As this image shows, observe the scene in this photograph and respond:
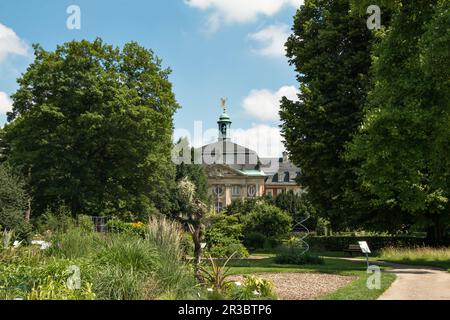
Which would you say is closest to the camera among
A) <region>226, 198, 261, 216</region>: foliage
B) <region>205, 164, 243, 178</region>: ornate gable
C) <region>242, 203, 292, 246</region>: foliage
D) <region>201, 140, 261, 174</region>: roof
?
<region>242, 203, 292, 246</region>: foliage

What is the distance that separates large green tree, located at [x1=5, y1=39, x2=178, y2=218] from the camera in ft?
101

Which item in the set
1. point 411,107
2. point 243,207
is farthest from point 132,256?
point 243,207

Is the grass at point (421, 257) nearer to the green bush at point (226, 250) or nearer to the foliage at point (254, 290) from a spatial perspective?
the green bush at point (226, 250)

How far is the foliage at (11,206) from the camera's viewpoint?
73.8 feet

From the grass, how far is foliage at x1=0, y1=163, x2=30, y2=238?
15.8 metres

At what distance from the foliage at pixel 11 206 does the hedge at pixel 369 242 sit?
17.1 meters

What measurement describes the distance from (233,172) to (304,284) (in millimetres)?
75092

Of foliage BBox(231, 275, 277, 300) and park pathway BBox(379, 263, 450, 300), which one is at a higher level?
foliage BBox(231, 275, 277, 300)

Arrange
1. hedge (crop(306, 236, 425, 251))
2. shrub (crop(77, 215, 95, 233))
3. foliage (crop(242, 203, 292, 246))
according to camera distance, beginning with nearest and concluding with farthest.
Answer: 1. shrub (crop(77, 215, 95, 233))
2. hedge (crop(306, 236, 425, 251))
3. foliage (crop(242, 203, 292, 246))

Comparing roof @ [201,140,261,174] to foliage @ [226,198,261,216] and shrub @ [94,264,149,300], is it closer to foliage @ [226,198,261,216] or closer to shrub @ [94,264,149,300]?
foliage @ [226,198,261,216]

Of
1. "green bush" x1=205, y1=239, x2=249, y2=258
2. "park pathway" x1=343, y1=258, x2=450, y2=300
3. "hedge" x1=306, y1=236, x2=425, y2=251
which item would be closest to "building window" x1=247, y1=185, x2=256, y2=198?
"hedge" x1=306, y1=236, x2=425, y2=251

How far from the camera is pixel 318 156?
23.5m

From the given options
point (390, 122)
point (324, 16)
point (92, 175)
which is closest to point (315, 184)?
point (324, 16)
